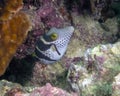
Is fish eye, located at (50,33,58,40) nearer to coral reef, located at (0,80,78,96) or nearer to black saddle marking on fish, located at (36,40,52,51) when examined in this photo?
black saddle marking on fish, located at (36,40,52,51)

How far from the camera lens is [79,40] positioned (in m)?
5.30

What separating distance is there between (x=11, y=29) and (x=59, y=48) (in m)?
0.79

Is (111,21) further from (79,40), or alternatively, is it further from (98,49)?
(98,49)

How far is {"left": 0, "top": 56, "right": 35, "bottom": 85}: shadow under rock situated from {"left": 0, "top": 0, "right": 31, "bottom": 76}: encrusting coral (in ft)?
3.90

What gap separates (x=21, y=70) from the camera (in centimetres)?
515

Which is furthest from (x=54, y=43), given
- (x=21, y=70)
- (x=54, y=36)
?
(x=21, y=70)

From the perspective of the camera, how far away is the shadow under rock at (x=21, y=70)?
5.02m

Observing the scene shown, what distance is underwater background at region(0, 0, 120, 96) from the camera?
3145mm

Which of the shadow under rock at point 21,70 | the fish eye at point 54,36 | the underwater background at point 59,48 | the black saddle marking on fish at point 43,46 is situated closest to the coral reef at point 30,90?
the underwater background at point 59,48

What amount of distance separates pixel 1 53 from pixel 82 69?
1265 millimetres

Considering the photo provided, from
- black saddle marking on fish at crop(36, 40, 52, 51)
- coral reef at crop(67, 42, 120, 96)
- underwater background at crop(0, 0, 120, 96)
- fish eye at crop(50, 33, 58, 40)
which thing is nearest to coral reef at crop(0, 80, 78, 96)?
underwater background at crop(0, 0, 120, 96)

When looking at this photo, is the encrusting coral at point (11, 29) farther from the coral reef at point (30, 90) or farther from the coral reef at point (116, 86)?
the coral reef at point (116, 86)

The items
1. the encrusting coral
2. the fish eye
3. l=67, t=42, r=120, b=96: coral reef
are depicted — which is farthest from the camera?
the fish eye

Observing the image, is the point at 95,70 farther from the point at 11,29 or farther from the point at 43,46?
the point at 11,29
